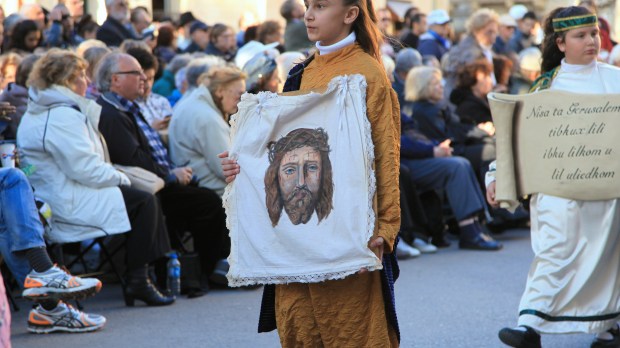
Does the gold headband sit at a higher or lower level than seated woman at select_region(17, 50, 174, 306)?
higher

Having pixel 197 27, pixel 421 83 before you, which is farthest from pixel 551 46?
pixel 197 27

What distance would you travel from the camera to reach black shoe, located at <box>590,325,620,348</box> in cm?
616

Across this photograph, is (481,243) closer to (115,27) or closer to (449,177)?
(449,177)

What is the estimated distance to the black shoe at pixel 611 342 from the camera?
6.16 metres

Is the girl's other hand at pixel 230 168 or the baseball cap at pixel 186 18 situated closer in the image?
the girl's other hand at pixel 230 168

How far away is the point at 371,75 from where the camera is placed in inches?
161

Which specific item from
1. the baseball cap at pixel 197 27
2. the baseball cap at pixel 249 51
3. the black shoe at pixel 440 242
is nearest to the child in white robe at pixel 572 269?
the black shoe at pixel 440 242

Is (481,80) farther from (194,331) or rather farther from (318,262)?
(318,262)

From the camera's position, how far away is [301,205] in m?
4.08

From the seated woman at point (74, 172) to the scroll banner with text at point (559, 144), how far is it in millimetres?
2776

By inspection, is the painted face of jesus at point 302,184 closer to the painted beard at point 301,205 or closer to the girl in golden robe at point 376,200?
the painted beard at point 301,205

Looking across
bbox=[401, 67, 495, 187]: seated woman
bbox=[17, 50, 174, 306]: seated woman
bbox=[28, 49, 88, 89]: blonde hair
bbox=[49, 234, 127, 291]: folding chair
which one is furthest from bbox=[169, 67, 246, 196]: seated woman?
bbox=[401, 67, 495, 187]: seated woman

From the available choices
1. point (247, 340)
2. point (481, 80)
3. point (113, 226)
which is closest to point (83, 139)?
point (113, 226)

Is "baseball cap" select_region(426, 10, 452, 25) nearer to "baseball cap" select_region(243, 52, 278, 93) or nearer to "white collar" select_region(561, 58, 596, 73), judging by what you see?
"baseball cap" select_region(243, 52, 278, 93)
